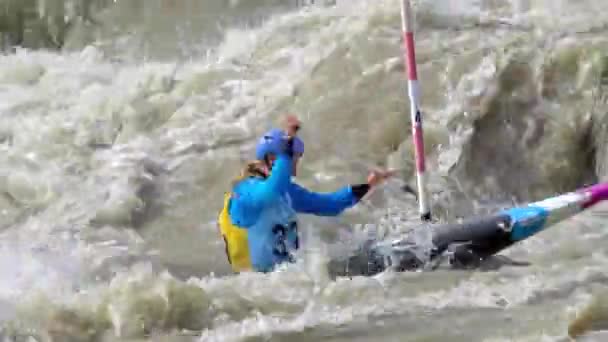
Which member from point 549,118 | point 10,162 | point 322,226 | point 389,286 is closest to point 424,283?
point 389,286

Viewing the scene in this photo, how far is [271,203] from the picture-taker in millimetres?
4559

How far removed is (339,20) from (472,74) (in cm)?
159

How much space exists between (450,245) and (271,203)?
2.57ft

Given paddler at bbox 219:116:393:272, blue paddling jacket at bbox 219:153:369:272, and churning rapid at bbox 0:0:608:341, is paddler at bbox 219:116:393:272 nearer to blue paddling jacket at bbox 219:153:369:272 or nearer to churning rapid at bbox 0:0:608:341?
blue paddling jacket at bbox 219:153:369:272

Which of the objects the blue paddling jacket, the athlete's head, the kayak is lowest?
the kayak

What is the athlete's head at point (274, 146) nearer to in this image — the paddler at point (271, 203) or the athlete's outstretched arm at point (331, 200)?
the paddler at point (271, 203)

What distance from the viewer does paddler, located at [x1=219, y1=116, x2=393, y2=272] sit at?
4.52 meters

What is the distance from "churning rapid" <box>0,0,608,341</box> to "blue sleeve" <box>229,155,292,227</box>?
263 mm

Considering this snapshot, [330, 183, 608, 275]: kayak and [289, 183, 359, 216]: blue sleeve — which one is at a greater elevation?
[289, 183, 359, 216]: blue sleeve

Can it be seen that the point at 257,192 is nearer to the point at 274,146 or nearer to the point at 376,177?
the point at 274,146

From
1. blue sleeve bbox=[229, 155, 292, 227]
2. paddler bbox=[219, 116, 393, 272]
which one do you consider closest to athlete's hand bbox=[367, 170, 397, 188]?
paddler bbox=[219, 116, 393, 272]

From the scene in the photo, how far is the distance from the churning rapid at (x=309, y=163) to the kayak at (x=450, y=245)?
8 cm

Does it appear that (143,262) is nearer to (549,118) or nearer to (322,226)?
(322,226)

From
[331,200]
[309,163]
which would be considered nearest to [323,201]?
[331,200]
